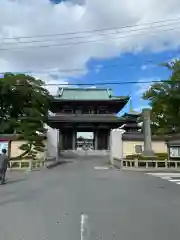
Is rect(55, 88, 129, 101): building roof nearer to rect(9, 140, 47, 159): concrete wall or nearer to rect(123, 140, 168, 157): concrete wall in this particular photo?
rect(123, 140, 168, 157): concrete wall

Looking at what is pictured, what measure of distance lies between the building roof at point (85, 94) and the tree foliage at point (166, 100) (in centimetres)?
2205

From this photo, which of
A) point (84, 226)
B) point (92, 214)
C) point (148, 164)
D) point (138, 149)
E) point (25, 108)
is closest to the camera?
point (84, 226)

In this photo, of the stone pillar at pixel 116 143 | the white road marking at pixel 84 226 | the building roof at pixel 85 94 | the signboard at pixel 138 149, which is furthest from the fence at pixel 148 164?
the building roof at pixel 85 94

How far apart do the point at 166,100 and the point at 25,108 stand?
1435 cm

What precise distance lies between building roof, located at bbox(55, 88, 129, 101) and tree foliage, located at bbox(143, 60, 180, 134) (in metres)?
22.0

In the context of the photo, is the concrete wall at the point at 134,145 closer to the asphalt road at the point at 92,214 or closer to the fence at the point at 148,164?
the fence at the point at 148,164

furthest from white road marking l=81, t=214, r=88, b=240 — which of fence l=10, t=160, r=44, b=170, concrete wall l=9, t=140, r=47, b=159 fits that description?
concrete wall l=9, t=140, r=47, b=159

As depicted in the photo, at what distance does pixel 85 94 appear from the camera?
216 ft

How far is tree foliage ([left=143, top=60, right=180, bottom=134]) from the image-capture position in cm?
3265

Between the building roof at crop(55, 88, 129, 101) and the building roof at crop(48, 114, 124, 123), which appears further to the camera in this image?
the building roof at crop(55, 88, 129, 101)

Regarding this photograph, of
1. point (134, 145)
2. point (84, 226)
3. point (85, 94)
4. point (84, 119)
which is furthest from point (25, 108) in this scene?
point (84, 226)

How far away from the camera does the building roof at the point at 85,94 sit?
63156 mm

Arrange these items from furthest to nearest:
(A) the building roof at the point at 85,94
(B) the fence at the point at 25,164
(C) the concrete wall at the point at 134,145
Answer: (A) the building roof at the point at 85,94 → (C) the concrete wall at the point at 134,145 → (B) the fence at the point at 25,164

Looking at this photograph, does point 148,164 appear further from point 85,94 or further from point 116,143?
point 85,94
